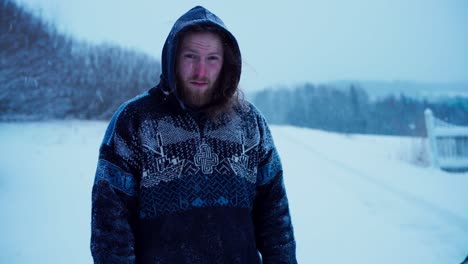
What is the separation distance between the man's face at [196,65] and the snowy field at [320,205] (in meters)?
2.38

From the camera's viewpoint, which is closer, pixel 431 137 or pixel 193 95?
pixel 193 95

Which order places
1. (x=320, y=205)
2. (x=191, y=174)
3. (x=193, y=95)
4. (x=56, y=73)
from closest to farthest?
(x=191, y=174), (x=193, y=95), (x=320, y=205), (x=56, y=73)

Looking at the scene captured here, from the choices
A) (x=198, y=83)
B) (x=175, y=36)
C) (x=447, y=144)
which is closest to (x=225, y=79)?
(x=198, y=83)

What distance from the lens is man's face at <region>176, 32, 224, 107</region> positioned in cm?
142

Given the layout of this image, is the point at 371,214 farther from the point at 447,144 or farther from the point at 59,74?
the point at 59,74

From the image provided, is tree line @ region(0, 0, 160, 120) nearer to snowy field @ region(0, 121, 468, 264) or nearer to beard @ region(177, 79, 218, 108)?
snowy field @ region(0, 121, 468, 264)

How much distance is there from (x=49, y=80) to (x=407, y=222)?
10713mm

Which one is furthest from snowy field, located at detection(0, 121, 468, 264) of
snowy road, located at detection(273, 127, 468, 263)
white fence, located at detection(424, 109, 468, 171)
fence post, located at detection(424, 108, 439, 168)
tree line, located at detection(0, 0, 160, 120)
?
tree line, located at detection(0, 0, 160, 120)

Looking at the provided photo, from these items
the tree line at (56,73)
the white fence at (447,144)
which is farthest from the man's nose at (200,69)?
the tree line at (56,73)

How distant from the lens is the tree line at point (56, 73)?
948cm

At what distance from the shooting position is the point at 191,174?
1.35 m

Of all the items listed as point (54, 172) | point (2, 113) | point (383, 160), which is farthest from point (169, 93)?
point (2, 113)

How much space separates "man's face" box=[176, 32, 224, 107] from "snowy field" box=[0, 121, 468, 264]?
2.38 m

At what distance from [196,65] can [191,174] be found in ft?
1.41
